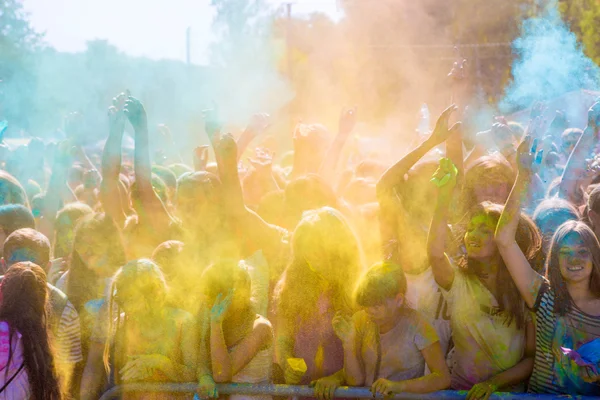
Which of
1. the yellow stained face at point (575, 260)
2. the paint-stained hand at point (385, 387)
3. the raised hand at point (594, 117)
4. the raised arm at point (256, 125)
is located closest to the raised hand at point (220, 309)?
the paint-stained hand at point (385, 387)

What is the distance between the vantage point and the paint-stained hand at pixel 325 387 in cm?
276

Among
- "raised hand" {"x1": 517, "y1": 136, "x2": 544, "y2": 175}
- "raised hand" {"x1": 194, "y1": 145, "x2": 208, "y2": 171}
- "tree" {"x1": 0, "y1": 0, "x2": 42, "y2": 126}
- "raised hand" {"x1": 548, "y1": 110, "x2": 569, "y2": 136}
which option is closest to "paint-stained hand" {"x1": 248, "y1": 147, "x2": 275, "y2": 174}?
"raised hand" {"x1": 194, "y1": 145, "x2": 208, "y2": 171}

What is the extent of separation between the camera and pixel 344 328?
278cm

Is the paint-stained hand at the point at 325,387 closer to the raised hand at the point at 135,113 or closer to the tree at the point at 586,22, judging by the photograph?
the raised hand at the point at 135,113

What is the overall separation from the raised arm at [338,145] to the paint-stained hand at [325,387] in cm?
249

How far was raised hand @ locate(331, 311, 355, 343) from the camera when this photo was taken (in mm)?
2770

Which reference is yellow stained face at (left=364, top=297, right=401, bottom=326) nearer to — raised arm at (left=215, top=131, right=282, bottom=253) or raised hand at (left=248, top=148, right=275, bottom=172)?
raised arm at (left=215, top=131, right=282, bottom=253)

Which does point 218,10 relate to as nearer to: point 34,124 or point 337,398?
point 34,124

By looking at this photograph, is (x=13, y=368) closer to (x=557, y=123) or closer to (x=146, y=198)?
(x=146, y=198)

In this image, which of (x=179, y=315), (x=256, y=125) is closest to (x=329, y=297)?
(x=179, y=315)

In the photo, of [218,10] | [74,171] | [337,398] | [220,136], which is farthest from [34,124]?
[337,398]

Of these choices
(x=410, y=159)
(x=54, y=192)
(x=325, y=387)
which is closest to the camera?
(x=325, y=387)

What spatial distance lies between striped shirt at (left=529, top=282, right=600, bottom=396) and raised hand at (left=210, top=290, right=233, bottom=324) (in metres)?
1.40

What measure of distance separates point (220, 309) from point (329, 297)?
1.85 ft
